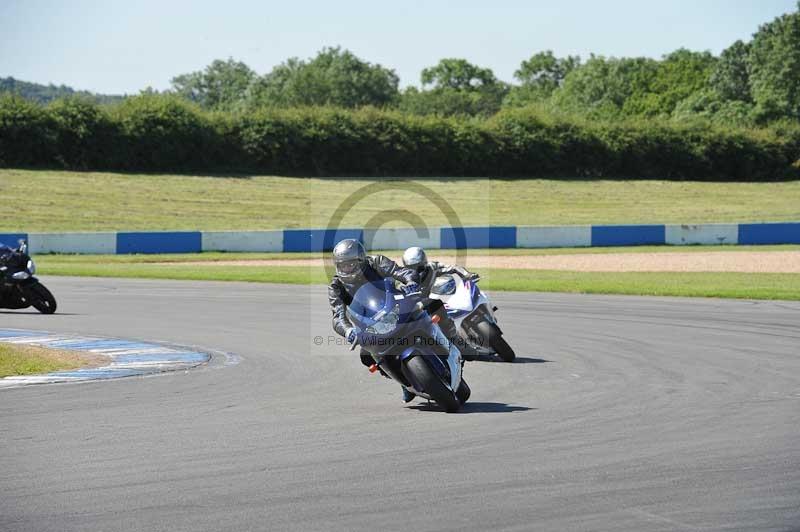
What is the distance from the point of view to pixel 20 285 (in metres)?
18.9

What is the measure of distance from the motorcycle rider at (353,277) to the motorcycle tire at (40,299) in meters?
10.5

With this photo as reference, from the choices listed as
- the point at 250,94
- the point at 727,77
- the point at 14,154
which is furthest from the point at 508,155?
the point at 250,94

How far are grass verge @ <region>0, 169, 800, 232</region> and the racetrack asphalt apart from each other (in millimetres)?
32031

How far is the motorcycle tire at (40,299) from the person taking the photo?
1892 centimetres

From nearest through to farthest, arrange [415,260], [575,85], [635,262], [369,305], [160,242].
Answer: [369,305] → [415,260] → [635,262] → [160,242] → [575,85]

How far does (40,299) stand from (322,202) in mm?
35763

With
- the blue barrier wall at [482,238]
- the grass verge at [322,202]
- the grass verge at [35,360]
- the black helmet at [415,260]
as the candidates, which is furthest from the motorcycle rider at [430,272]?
the grass verge at [322,202]

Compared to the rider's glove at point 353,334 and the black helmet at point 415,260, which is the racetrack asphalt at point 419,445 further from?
the black helmet at point 415,260

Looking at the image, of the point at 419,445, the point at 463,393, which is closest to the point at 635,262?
the point at 463,393

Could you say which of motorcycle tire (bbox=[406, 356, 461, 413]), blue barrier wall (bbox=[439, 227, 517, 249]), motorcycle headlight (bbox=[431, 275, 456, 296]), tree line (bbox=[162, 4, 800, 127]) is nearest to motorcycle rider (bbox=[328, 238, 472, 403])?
motorcycle tire (bbox=[406, 356, 461, 413])

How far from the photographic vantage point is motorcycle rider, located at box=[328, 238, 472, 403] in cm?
970

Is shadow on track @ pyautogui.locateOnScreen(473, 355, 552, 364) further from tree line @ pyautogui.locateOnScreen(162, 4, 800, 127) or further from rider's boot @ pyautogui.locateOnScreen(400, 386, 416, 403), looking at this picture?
tree line @ pyautogui.locateOnScreen(162, 4, 800, 127)

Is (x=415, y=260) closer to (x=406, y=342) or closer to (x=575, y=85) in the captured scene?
(x=406, y=342)

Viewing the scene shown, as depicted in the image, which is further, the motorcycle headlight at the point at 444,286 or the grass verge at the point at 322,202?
the grass verge at the point at 322,202
